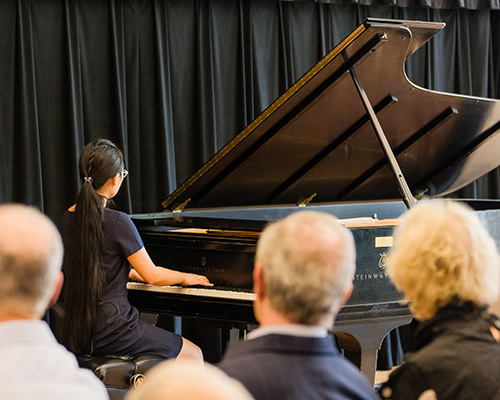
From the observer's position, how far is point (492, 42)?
5906 mm

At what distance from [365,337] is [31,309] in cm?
210

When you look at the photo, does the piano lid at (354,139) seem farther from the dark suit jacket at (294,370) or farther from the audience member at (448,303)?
the dark suit jacket at (294,370)

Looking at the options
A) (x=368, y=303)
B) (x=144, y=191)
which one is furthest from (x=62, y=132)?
(x=368, y=303)

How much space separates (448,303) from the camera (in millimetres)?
1568

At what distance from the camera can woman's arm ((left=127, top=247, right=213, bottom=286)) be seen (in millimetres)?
3111

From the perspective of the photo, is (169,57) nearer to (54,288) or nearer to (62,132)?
(62,132)

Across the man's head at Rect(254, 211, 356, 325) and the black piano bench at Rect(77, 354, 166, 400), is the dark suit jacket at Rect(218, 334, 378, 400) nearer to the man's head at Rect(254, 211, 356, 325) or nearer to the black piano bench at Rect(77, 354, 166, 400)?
the man's head at Rect(254, 211, 356, 325)

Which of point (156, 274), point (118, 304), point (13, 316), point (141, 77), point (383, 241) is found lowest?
point (118, 304)

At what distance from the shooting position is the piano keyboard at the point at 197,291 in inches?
125

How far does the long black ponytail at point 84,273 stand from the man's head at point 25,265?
5.31 feet

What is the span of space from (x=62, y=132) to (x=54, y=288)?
339cm

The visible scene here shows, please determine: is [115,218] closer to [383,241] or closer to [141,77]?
[383,241]

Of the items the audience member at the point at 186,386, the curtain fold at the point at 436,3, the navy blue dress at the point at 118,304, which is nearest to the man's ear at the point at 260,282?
the audience member at the point at 186,386

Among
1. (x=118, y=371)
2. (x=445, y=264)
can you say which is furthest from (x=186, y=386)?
(x=118, y=371)
